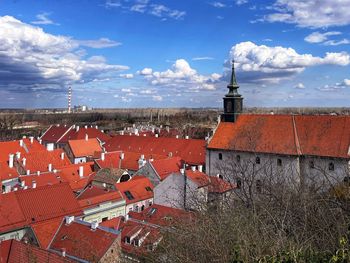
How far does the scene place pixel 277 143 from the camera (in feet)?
104

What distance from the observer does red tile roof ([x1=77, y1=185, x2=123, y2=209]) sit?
85.5ft

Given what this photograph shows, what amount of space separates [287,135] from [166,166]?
11571 mm

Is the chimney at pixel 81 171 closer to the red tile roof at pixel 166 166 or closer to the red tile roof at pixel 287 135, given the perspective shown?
the red tile roof at pixel 166 166

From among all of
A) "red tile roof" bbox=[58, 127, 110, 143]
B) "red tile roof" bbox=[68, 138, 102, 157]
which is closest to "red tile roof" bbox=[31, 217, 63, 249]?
"red tile roof" bbox=[68, 138, 102, 157]

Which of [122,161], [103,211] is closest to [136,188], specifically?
[103,211]

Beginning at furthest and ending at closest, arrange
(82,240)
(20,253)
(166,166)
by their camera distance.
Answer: (166,166) < (82,240) < (20,253)

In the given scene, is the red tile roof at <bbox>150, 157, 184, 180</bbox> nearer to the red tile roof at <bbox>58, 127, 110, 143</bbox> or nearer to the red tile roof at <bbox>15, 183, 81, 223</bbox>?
the red tile roof at <bbox>15, 183, 81, 223</bbox>

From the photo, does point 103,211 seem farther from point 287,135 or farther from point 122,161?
point 287,135

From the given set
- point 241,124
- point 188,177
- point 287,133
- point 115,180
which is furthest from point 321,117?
point 115,180

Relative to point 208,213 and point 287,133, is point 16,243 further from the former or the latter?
point 287,133

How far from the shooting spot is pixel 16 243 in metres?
17.0

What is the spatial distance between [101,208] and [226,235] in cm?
2084

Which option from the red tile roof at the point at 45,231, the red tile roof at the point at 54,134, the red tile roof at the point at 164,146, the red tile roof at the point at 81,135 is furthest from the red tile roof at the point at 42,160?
the red tile roof at the point at 54,134

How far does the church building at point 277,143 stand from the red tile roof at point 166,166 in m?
3.15
